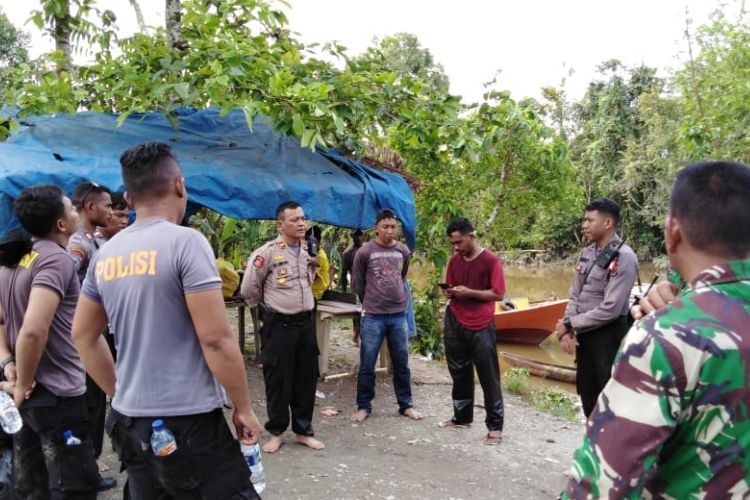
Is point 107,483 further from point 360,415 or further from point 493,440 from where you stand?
point 493,440

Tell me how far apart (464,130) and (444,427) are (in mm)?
2775

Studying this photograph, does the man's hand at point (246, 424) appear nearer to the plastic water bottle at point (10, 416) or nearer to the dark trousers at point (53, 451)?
the dark trousers at point (53, 451)

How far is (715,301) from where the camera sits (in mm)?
1381

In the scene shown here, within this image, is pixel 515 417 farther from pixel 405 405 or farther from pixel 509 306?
pixel 509 306

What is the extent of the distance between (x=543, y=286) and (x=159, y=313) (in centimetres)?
2382

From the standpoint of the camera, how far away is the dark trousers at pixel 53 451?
305 centimetres

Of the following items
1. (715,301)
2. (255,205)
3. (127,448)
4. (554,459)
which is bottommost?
(554,459)

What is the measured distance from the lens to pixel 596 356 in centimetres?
452

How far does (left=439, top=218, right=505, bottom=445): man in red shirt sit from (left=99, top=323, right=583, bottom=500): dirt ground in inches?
13.8

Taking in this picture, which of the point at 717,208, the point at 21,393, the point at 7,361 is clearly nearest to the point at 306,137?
the point at 7,361

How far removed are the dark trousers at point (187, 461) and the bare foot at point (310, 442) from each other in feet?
9.04

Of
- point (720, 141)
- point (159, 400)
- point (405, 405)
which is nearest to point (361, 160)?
point (405, 405)

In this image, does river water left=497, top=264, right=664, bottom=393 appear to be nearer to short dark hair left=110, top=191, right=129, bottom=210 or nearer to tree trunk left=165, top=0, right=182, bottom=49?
tree trunk left=165, top=0, right=182, bottom=49

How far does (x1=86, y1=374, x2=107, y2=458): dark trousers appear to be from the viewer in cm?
411
